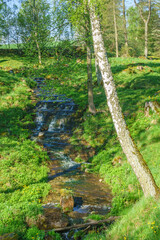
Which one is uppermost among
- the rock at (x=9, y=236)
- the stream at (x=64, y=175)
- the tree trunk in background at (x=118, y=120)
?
the tree trunk in background at (x=118, y=120)

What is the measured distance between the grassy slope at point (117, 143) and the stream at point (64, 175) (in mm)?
649

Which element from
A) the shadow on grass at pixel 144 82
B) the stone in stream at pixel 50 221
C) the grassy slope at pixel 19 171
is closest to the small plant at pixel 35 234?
the grassy slope at pixel 19 171

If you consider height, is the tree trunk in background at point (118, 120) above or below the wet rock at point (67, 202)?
above

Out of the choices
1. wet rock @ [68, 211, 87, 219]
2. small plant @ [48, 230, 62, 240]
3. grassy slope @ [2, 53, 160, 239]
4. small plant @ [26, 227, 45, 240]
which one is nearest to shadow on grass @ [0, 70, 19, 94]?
grassy slope @ [2, 53, 160, 239]

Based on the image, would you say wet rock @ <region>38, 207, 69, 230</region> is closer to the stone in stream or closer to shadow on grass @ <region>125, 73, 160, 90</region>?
the stone in stream

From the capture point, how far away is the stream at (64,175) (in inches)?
328

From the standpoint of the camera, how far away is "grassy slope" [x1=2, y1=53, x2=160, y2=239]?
5.71 metres

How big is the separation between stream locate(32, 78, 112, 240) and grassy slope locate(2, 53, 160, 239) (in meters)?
0.65

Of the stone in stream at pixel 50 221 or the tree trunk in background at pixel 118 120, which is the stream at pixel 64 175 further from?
the tree trunk in background at pixel 118 120

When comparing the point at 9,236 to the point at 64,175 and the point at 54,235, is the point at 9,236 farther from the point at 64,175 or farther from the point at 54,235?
the point at 64,175

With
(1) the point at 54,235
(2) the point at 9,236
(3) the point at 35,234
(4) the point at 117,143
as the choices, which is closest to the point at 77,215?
(1) the point at 54,235

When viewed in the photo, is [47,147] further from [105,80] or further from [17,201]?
[105,80]

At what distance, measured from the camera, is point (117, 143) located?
13.5 meters

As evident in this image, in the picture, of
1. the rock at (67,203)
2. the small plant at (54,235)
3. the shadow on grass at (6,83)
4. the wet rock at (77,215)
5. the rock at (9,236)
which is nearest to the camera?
the rock at (9,236)
